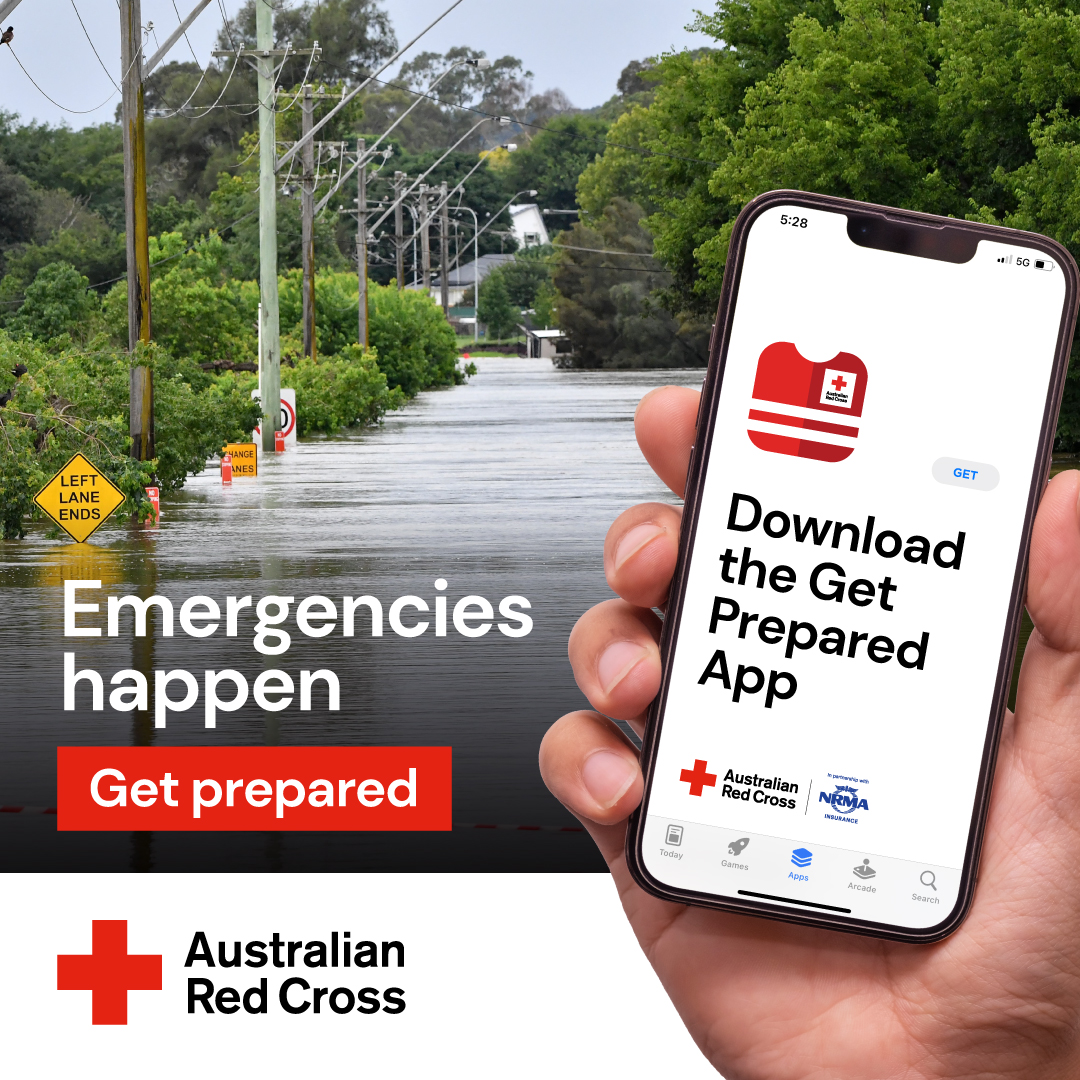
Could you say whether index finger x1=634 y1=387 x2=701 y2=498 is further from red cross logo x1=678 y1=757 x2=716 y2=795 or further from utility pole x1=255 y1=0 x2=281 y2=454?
utility pole x1=255 y1=0 x2=281 y2=454

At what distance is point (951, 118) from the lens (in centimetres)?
3781

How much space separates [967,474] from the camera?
133 inches

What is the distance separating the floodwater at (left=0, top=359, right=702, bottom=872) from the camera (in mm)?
8141

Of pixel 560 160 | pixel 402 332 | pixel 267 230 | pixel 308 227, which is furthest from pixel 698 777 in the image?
pixel 560 160

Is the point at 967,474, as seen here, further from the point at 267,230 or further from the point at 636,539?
the point at 267,230

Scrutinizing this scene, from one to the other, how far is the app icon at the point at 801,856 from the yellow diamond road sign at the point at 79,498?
1806 centimetres

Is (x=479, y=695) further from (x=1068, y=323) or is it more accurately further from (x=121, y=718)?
(x=1068, y=323)

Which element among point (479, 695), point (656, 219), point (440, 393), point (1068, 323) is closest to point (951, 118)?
point (656, 219)

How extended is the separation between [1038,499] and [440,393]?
7607cm

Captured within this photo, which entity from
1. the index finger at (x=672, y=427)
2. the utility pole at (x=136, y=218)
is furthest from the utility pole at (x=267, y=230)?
the index finger at (x=672, y=427)

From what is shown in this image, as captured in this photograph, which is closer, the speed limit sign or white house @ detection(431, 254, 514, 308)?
the speed limit sign

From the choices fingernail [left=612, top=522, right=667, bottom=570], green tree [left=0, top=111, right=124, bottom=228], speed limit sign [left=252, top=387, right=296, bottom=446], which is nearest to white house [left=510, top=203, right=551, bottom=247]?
green tree [left=0, top=111, right=124, bottom=228]

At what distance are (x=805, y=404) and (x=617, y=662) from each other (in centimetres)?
56

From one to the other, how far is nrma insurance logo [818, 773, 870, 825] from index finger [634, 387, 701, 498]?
1.87ft
